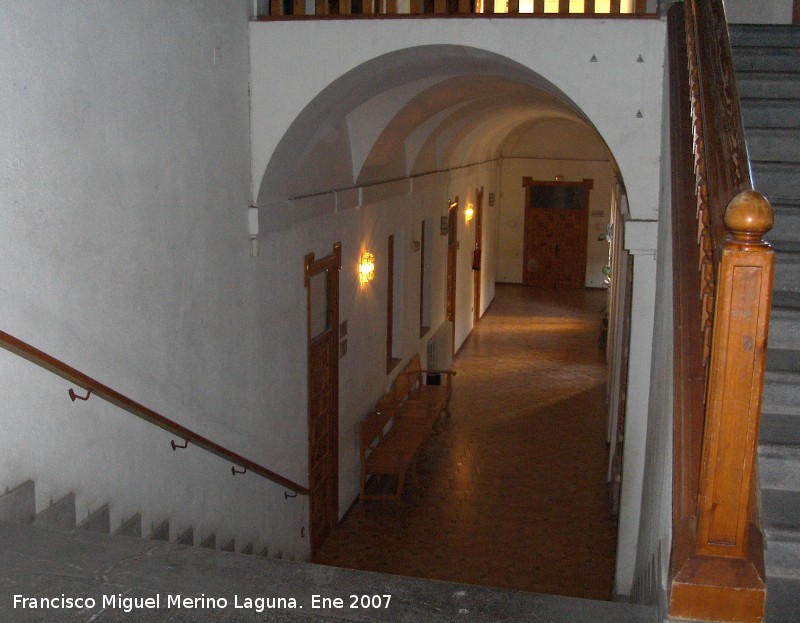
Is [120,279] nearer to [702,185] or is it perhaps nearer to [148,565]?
[148,565]

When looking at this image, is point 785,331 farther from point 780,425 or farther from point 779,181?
point 779,181

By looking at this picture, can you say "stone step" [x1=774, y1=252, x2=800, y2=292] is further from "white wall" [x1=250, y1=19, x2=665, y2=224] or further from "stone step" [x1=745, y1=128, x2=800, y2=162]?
"white wall" [x1=250, y1=19, x2=665, y2=224]

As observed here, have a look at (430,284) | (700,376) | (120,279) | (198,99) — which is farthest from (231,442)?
(430,284)

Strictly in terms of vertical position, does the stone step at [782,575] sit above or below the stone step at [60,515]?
above

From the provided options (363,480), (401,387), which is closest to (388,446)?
(363,480)

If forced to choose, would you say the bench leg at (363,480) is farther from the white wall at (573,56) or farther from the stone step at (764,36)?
the stone step at (764,36)

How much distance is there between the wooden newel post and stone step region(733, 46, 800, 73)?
329 cm

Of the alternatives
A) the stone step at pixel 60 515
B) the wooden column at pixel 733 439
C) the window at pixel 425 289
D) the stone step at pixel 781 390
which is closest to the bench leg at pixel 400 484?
the window at pixel 425 289

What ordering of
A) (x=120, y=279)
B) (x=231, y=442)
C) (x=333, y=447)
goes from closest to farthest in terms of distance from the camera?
(x=120, y=279)
(x=231, y=442)
(x=333, y=447)

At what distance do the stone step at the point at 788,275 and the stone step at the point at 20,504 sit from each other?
10.8 ft

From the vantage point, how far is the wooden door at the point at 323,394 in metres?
7.60

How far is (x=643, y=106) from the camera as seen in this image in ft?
18.0

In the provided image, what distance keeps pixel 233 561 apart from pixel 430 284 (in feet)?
31.1

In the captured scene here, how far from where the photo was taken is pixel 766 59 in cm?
511
